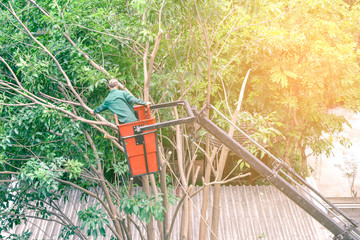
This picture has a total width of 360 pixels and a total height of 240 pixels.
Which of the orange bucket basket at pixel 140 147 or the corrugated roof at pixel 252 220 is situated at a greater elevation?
the orange bucket basket at pixel 140 147

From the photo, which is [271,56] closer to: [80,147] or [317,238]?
[317,238]

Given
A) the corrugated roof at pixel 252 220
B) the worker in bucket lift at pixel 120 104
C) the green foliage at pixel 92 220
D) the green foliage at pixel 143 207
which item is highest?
the worker in bucket lift at pixel 120 104

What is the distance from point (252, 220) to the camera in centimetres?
840

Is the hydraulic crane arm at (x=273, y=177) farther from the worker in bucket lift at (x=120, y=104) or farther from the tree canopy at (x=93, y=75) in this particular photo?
the tree canopy at (x=93, y=75)

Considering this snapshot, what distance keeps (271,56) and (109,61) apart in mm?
3821

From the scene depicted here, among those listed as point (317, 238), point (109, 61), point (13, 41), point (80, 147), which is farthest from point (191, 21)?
point (317, 238)

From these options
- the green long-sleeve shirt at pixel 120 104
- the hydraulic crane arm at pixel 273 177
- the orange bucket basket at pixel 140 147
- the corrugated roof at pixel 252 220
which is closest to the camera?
the hydraulic crane arm at pixel 273 177

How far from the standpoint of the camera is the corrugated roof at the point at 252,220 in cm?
807

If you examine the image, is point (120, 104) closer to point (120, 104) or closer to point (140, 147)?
point (120, 104)

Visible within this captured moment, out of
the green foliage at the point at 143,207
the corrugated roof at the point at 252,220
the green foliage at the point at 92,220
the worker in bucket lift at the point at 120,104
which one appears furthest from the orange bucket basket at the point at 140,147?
the corrugated roof at the point at 252,220

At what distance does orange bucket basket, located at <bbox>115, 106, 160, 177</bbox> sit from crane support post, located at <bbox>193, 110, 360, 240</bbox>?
566 millimetres

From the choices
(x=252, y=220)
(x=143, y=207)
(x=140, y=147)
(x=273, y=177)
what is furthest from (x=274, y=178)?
(x=252, y=220)

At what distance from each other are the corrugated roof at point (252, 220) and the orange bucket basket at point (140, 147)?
4.60m

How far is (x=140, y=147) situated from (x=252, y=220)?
549 cm
